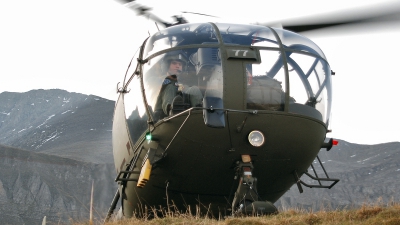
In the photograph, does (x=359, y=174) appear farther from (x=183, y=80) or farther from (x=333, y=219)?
(x=333, y=219)

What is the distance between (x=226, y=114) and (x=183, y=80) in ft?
3.00

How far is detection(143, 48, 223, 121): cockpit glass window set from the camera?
967 cm

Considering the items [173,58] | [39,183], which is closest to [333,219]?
[173,58]

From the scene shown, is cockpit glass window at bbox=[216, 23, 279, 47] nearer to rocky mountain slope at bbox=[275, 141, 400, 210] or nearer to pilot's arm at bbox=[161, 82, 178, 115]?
pilot's arm at bbox=[161, 82, 178, 115]

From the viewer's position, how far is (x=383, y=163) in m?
168

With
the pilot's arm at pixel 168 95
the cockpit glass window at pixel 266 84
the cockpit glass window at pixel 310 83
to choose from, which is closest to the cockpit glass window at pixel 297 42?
the cockpit glass window at pixel 310 83

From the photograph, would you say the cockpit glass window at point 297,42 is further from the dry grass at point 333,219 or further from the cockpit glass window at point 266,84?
the dry grass at point 333,219

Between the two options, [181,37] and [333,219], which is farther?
[181,37]

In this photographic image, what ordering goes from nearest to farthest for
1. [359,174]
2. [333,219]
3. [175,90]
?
[333,219] < [175,90] < [359,174]

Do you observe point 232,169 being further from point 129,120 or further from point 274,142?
point 129,120

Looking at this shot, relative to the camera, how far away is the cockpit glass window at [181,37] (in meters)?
10.2

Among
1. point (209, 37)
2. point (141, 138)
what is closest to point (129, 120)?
point (141, 138)

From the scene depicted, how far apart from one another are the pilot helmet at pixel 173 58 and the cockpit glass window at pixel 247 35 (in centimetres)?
69

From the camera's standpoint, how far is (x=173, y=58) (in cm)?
1002
